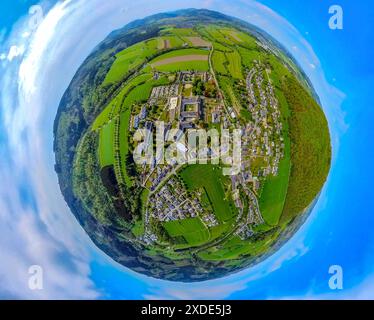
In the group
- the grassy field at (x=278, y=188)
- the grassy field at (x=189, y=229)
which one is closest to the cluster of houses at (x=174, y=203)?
the grassy field at (x=189, y=229)

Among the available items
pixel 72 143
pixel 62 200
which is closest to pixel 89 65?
pixel 72 143

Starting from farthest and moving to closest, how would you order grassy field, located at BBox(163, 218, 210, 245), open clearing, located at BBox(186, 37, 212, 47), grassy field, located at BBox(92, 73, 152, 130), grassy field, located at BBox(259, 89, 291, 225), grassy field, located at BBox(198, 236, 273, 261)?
open clearing, located at BBox(186, 37, 212, 47), grassy field, located at BBox(198, 236, 273, 261), grassy field, located at BBox(92, 73, 152, 130), grassy field, located at BBox(259, 89, 291, 225), grassy field, located at BBox(163, 218, 210, 245)

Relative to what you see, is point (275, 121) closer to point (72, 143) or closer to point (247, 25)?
point (247, 25)

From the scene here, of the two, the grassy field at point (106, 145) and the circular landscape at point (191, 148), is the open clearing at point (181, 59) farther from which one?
the grassy field at point (106, 145)

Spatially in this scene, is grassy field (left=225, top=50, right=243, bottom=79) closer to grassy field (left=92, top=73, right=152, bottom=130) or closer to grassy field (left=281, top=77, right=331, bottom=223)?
grassy field (left=281, top=77, right=331, bottom=223)

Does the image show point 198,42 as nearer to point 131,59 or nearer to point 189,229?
point 131,59

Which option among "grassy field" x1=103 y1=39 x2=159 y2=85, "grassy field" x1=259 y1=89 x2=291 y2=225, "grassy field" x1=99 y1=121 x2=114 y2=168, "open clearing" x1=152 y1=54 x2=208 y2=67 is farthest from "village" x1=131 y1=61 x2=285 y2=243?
"grassy field" x1=103 y1=39 x2=159 y2=85
